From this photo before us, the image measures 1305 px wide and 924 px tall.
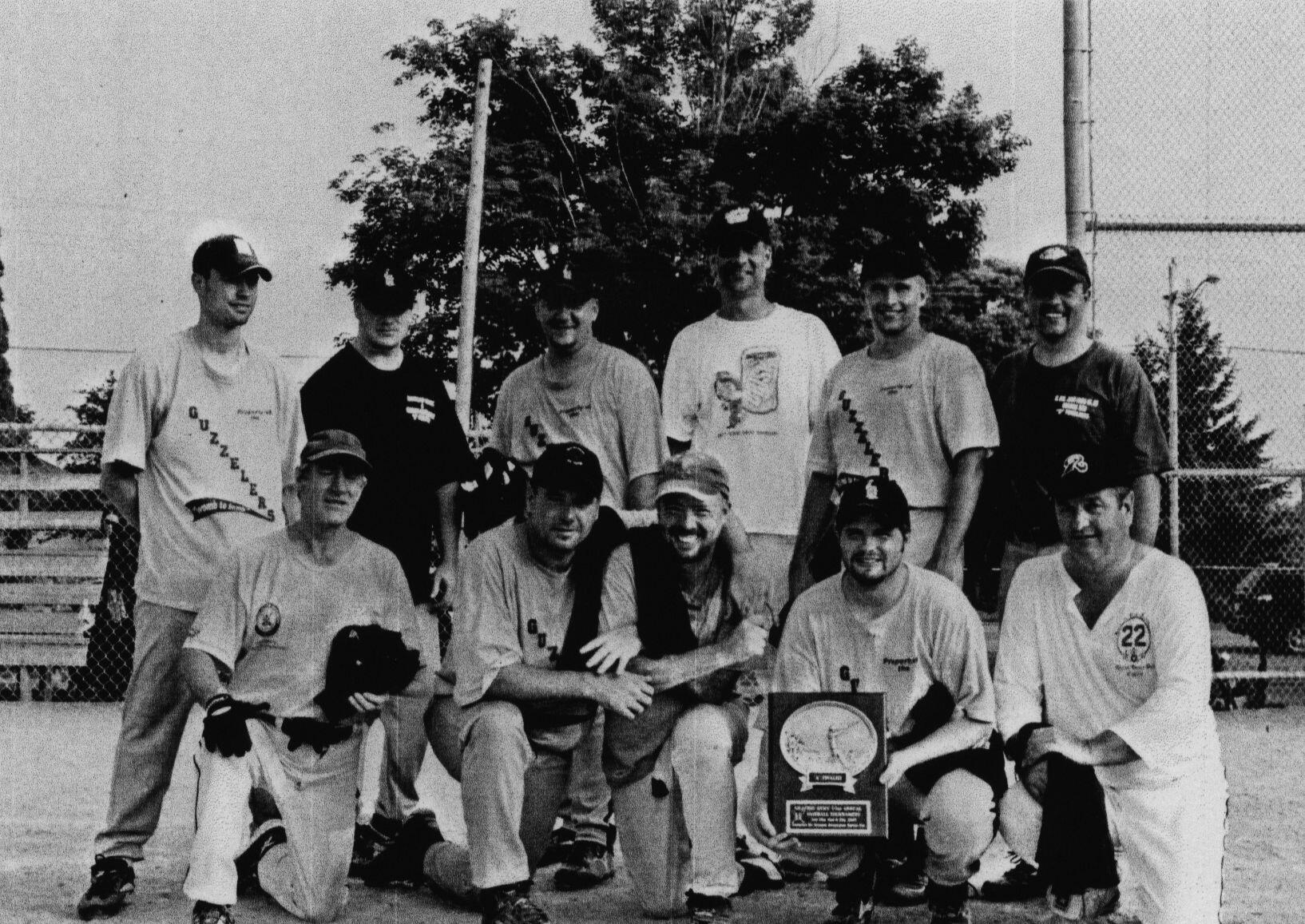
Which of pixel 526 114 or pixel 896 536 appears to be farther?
pixel 526 114

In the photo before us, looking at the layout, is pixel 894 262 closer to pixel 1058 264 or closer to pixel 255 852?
pixel 1058 264

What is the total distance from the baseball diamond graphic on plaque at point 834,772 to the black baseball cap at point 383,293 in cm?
235

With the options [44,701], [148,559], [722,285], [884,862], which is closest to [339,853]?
[148,559]

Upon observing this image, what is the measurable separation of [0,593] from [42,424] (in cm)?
155

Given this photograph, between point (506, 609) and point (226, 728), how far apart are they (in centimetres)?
95

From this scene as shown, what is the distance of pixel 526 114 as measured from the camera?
22062 millimetres

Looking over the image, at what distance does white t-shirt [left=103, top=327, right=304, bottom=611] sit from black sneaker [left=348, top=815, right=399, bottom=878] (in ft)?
3.93

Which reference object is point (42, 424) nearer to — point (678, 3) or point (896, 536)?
point (896, 536)

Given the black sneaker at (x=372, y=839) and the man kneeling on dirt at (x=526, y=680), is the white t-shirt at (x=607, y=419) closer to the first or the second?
the man kneeling on dirt at (x=526, y=680)

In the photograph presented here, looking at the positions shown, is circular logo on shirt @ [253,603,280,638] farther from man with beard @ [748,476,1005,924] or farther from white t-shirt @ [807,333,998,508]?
white t-shirt @ [807,333,998,508]

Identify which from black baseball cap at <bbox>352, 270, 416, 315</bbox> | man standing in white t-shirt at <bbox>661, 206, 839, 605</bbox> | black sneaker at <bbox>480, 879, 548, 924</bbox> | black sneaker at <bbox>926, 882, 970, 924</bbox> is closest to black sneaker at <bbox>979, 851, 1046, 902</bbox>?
black sneaker at <bbox>926, 882, 970, 924</bbox>

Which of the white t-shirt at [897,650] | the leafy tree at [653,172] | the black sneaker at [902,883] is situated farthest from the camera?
the leafy tree at [653,172]

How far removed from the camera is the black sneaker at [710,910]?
14.8 feet

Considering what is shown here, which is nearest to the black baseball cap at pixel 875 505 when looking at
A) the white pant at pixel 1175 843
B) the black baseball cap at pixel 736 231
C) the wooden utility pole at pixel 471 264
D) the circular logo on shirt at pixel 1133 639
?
the circular logo on shirt at pixel 1133 639
